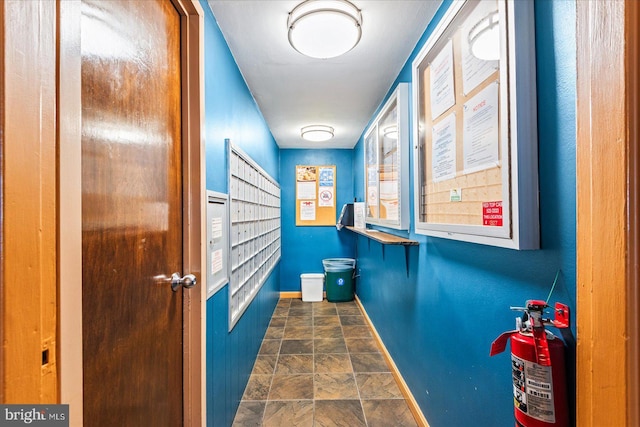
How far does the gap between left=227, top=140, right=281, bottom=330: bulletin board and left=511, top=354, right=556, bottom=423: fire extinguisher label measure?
4.53ft

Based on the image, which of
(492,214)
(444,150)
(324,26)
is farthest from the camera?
(324,26)

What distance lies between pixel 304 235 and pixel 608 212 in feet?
13.1

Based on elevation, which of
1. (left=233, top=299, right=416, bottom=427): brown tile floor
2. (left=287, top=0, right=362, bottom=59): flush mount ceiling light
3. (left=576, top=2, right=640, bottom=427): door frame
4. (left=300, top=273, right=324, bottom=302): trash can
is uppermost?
(left=287, top=0, right=362, bottom=59): flush mount ceiling light

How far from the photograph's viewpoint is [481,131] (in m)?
0.97

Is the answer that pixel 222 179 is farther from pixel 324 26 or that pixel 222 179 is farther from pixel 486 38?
pixel 486 38

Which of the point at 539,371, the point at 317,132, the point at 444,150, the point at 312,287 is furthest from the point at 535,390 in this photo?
the point at 312,287

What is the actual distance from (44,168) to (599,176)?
99 centimetres

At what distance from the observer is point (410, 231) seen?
72.4 inches

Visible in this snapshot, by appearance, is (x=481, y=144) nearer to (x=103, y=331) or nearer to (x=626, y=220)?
(x=626, y=220)

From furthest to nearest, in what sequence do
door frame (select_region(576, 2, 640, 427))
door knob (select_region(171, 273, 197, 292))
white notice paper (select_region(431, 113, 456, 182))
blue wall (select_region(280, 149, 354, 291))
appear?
blue wall (select_region(280, 149, 354, 291)) → white notice paper (select_region(431, 113, 456, 182)) → door knob (select_region(171, 273, 197, 292)) → door frame (select_region(576, 2, 640, 427))

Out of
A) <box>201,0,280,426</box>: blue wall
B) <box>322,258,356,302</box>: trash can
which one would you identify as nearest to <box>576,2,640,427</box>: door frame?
<box>201,0,280,426</box>: blue wall

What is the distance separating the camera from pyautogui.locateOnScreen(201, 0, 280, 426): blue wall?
1313 mm

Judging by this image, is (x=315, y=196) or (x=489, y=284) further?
(x=315, y=196)

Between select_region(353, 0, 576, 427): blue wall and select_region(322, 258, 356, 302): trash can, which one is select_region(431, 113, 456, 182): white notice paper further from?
select_region(322, 258, 356, 302): trash can
